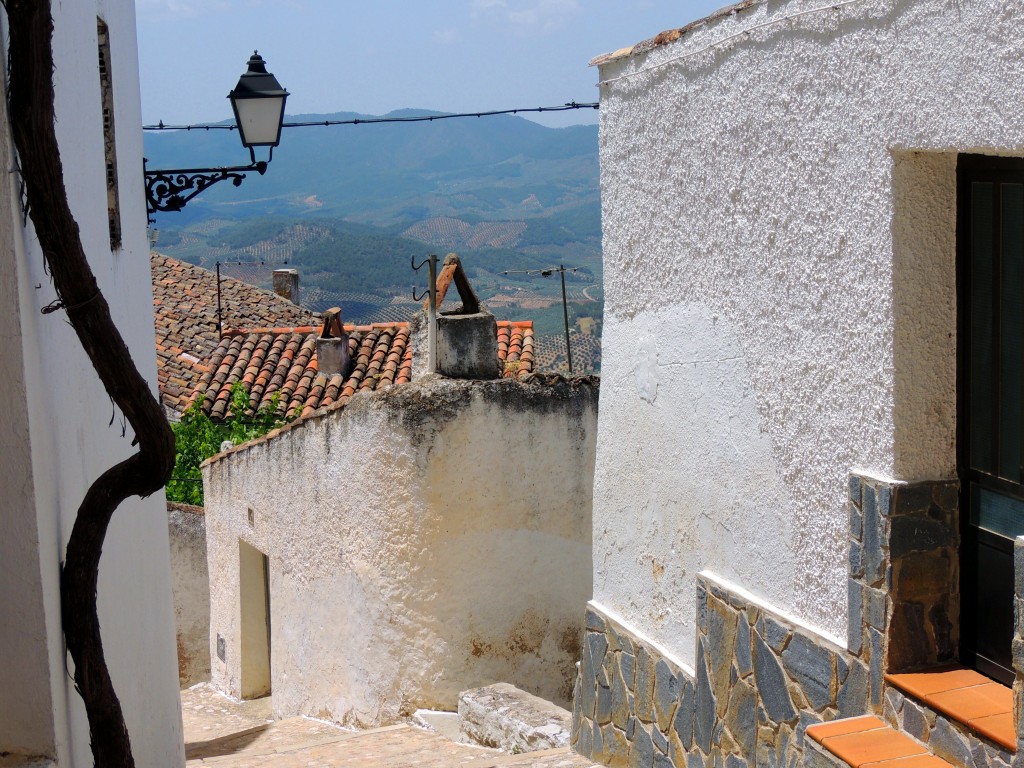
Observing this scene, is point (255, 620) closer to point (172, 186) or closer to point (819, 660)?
point (172, 186)

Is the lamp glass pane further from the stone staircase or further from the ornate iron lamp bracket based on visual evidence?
the stone staircase

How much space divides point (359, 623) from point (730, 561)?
469cm

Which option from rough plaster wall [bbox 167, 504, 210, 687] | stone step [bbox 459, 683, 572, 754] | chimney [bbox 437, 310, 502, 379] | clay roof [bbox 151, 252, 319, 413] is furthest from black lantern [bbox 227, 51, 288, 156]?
clay roof [bbox 151, 252, 319, 413]

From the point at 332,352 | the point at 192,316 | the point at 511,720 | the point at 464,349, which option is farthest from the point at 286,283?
the point at 511,720

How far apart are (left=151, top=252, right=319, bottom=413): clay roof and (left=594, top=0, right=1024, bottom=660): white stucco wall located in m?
14.5

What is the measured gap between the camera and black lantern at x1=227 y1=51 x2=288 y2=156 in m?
7.34

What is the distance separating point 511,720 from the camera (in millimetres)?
7285

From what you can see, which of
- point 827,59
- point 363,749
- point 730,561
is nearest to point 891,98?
point 827,59

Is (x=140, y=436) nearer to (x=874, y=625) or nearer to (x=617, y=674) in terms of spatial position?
(x=874, y=625)

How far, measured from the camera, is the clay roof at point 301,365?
55.4ft

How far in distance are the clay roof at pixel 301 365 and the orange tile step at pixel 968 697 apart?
39.4 feet

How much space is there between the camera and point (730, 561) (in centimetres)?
468

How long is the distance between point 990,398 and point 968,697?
89 cm

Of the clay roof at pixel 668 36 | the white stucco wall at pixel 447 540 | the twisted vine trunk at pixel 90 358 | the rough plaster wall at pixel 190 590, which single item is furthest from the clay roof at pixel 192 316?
the twisted vine trunk at pixel 90 358
